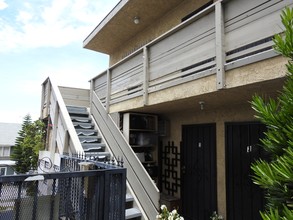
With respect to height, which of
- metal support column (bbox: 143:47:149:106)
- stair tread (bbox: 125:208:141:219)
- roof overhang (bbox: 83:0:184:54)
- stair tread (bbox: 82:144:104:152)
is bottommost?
stair tread (bbox: 125:208:141:219)

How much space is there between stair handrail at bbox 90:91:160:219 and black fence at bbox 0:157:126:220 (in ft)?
5.03

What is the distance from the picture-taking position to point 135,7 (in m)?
6.64

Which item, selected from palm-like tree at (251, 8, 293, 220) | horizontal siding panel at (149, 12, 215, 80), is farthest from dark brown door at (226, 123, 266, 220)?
palm-like tree at (251, 8, 293, 220)

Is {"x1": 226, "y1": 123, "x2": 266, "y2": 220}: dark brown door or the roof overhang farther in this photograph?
the roof overhang

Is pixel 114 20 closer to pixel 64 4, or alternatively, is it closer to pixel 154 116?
pixel 64 4

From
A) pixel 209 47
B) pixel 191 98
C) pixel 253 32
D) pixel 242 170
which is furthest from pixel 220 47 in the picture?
pixel 242 170

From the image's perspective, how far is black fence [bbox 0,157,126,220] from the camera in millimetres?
2078

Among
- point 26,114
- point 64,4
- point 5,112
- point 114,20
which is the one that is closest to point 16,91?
point 26,114

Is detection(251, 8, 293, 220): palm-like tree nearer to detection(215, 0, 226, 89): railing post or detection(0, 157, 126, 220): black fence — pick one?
detection(215, 0, 226, 89): railing post

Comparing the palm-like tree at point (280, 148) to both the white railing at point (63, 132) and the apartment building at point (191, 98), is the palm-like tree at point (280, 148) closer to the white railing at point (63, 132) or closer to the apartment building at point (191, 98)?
the apartment building at point (191, 98)

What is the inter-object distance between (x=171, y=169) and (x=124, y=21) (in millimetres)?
5082

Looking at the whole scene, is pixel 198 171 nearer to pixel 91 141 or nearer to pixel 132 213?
pixel 132 213

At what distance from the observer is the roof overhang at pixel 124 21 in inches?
257

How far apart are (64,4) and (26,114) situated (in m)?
11.7
